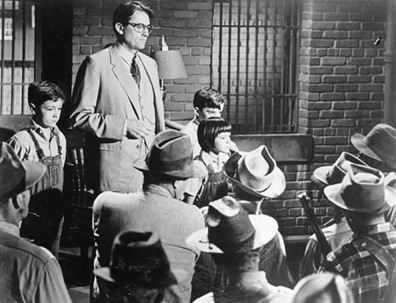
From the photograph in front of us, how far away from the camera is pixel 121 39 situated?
420cm

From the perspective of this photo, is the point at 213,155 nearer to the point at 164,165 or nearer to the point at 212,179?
the point at 212,179

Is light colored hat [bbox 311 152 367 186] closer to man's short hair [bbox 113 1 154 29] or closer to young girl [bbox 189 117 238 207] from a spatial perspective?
young girl [bbox 189 117 238 207]

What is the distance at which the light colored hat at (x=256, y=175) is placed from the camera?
399 centimetres

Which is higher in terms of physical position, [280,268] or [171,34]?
[171,34]

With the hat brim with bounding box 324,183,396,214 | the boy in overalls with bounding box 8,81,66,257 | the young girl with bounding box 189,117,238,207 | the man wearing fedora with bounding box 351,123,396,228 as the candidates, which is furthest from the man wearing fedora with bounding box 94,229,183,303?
the man wearing fedora with bounding box 351,123,396,228

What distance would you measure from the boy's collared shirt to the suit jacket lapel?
1.47 ft

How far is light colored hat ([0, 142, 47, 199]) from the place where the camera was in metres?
3.23

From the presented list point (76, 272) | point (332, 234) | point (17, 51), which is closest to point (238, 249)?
point (332, 234)

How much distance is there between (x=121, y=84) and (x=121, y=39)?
25 cm

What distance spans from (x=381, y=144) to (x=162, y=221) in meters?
1.53

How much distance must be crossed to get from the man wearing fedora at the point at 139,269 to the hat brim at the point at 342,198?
2.88ft

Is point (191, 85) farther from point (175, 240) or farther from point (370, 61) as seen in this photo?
point (175, 240)

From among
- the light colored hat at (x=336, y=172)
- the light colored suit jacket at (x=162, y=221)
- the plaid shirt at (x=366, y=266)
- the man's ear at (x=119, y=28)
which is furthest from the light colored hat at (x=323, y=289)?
the man's ear at (x=119, y=28)

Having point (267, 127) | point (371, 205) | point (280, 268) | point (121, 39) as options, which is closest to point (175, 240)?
point (280, 268)
